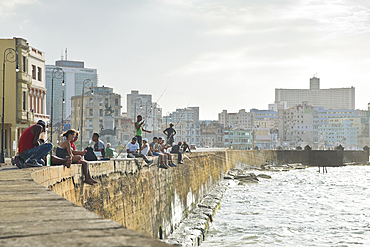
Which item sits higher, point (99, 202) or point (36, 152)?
point (36, 152)

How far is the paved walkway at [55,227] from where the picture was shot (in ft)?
8.33

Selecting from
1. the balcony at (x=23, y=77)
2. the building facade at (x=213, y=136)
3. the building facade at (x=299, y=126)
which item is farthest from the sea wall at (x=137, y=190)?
the building facade at (x=299, y=126)

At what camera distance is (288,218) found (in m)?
23.2

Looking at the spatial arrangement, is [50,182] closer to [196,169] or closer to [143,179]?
[143,179]

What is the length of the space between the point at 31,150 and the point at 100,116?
299 feet

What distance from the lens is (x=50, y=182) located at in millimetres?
7156

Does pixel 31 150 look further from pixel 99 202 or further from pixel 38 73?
pixel 38 73

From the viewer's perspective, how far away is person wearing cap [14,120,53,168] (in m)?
8.52

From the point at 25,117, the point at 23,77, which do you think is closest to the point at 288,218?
the point at 25,117

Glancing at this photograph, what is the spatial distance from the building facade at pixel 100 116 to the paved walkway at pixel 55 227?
87.0 metres

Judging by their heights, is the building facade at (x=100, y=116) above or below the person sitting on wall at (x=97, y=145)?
above

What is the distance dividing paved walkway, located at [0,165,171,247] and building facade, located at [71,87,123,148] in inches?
3427

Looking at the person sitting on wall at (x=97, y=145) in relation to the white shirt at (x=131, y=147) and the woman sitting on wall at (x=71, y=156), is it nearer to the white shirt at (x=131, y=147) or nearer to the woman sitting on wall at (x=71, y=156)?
the white shirt at (x=131, y=147)

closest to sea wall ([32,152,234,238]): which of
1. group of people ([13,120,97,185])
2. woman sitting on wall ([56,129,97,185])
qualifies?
woman sitting on wall ([56,129,97,185])
